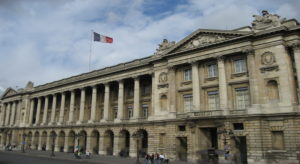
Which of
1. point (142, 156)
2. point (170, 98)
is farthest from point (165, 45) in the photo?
point (142, 156)

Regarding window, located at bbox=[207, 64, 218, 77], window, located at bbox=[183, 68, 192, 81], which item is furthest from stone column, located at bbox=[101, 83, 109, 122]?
window, located at bbox=[207, 64, 218, 77]

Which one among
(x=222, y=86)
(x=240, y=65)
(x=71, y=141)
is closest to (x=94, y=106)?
(x=71, y=141)

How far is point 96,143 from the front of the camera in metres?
52.4

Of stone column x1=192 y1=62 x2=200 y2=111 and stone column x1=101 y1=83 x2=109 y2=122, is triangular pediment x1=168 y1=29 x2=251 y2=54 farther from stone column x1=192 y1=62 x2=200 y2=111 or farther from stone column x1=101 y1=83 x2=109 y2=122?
stone column x1=101 y1=83 x2=109 y2=122

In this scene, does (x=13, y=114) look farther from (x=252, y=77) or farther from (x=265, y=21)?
(x=265, y=21)

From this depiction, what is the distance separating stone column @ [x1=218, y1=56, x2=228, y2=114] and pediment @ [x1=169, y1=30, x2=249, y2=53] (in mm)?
2730

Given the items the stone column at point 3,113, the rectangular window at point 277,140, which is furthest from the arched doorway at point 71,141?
the rectangular window at point 277,140

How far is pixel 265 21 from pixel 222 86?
957cm

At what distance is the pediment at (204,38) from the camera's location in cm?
3509

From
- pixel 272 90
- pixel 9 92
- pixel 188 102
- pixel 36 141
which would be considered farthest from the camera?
pixel 9 92

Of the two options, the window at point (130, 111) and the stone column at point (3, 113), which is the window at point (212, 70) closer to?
the window at point (130, 111)

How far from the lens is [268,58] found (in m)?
32.4

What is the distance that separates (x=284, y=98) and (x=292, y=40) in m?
7.09

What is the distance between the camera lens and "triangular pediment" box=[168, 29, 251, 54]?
3499 cm
